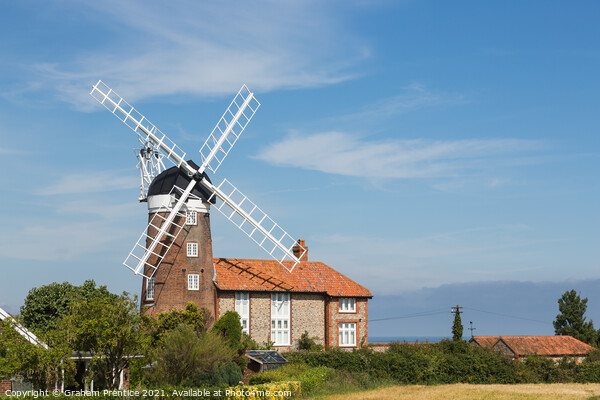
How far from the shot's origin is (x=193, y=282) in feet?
165

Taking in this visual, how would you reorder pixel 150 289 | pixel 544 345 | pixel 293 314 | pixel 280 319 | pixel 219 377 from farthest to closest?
pixel 544 345
pixel 293 314
pixel 280 319
pixel 150 289
pixel 219 377

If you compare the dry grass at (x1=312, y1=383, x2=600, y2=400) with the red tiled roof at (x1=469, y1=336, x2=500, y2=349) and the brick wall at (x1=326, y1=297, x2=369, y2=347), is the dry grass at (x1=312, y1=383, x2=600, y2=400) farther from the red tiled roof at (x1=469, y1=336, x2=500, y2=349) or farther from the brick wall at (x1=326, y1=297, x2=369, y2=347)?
the red tiled roof at (x1=469, y1=336, x2=500, y2=349)

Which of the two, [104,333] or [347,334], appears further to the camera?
[347,334]

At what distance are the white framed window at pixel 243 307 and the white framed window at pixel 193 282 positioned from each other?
346 cm

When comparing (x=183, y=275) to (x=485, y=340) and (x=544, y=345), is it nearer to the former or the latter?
(x=485, y=340)

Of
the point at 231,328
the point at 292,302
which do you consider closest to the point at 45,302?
the point at 231,328

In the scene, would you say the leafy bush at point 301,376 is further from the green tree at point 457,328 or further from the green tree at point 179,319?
the green tree at point 457,328

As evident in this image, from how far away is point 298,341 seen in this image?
5422 centimetres

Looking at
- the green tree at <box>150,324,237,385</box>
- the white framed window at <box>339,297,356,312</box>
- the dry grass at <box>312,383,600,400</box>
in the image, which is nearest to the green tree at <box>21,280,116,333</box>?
the white framed window at <box>339,297,356,312</box>

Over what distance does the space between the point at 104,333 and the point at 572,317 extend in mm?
71882

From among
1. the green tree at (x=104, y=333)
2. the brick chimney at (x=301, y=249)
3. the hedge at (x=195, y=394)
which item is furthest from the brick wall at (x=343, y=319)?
the green tree at (x=104, y=333)

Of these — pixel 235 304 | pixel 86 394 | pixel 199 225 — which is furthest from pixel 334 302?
pixel 86 394

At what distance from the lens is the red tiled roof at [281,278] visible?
5347cm

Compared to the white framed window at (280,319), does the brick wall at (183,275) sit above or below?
above
